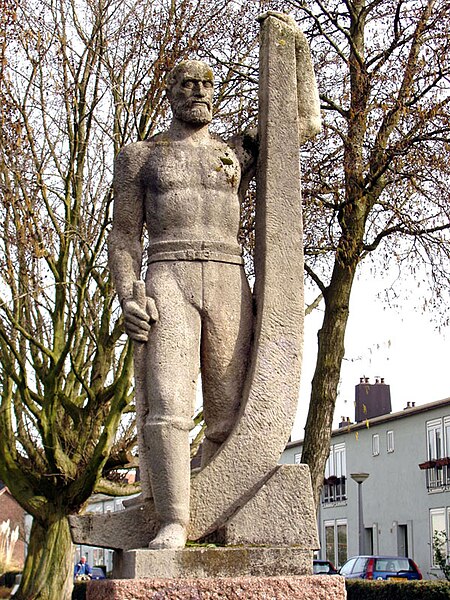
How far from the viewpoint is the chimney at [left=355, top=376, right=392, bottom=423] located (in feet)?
168

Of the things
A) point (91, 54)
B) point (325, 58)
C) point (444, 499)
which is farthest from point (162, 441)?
point (444, 499)

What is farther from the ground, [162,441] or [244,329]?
[244,329]

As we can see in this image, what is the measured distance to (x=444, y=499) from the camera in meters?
39.8

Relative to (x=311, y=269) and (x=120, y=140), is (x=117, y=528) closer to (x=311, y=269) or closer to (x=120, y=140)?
(x=311, y=269)

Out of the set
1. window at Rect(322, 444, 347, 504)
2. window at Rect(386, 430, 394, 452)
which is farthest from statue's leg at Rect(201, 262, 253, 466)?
window at Rect(322, 444, 347, 504)

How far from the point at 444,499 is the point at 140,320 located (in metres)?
35.4

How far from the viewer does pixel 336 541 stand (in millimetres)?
50219

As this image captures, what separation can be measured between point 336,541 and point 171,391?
4568cm

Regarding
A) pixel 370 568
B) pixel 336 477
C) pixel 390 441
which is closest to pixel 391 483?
pixel 390 441

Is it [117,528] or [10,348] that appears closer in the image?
[117,528]

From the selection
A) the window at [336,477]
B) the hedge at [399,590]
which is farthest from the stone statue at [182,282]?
the window at [336,477]

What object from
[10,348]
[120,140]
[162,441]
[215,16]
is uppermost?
[215,16]

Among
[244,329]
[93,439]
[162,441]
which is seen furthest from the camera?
[93,439]

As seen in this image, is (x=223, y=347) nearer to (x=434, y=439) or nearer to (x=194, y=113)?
(x=194, y=113)
